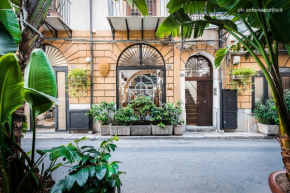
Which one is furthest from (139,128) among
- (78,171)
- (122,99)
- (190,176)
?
(78,171)

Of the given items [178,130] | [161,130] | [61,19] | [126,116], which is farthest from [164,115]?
[61,19]

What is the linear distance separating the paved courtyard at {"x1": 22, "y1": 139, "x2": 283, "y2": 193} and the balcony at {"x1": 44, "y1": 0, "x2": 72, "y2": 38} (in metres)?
5.61

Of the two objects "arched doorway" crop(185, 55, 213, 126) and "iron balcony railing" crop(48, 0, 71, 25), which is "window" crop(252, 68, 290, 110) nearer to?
"arched doorway" crop(185, 55, 213, 126)

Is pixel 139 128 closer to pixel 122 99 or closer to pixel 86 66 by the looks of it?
pixel 122 99

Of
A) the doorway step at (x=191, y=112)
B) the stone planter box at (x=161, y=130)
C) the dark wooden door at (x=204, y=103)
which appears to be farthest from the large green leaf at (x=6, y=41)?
the doorway step at (x=191, y=112)

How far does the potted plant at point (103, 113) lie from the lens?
7985 millimetres

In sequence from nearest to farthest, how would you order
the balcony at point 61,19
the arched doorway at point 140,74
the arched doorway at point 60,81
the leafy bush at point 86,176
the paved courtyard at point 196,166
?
the leafy bush at point 86,176
the paved courtyard at point 196,166
the balcony at point 61,19
the arched doorway at point 60,81
the arched doorway at point 140,74

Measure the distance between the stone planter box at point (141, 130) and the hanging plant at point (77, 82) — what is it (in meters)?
3.32

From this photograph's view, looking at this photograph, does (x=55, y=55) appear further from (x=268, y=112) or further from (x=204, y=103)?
(x=268, y=112)

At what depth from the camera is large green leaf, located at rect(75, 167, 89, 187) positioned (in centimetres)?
160

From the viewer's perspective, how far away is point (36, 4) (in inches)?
79.0

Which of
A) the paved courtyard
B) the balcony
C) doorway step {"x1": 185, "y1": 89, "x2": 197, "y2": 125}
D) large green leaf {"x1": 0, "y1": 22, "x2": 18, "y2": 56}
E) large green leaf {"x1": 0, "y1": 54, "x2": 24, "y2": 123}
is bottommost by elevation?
the paved courtyard

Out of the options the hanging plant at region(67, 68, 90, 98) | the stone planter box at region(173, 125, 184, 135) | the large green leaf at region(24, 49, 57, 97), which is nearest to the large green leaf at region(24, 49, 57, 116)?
the large green leaf at region(24, 49, 57, 97)

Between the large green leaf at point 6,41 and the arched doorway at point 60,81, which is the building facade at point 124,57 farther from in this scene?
the large green leaf at point 6,41
